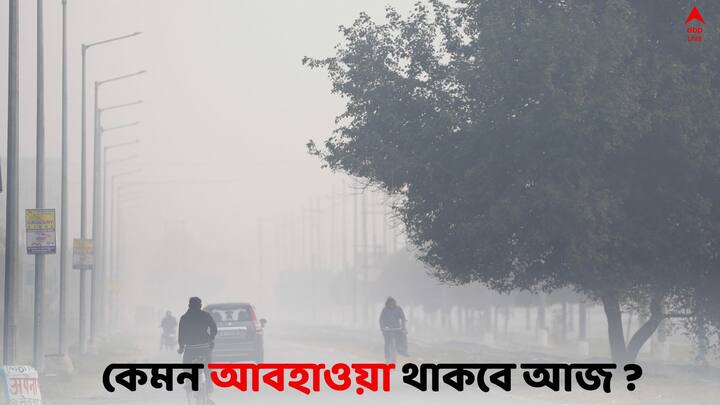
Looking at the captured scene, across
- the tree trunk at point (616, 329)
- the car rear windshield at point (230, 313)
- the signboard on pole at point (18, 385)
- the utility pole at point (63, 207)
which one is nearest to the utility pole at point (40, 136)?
the car rear windshield at point (230, 313)

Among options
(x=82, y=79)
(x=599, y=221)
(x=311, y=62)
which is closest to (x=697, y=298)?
(x=599, y=221)

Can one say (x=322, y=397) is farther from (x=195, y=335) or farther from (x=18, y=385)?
(x=18, y=385)

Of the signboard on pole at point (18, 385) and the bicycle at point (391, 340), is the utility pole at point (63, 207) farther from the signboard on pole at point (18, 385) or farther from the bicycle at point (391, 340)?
the signboard on pole at point (18, 385)

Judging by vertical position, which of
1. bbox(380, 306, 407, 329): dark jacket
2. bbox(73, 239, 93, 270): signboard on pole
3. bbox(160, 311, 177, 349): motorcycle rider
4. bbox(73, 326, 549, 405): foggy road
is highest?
bbox(73, 239, 93, 270): signboard on pole

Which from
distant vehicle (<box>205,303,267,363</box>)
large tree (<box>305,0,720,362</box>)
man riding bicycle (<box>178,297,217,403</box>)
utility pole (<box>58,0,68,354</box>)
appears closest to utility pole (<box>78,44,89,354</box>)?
utility pole (<box>58,0,68,354</box>)

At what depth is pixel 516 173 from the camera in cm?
3266

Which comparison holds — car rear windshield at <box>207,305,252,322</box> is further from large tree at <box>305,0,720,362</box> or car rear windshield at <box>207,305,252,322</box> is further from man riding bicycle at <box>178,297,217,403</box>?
man riding bicycle at <box>178,297,217,403</box>

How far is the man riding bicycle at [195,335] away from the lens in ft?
81.7

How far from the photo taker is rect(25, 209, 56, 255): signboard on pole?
103 feet

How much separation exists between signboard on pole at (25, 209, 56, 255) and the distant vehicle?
1065cm

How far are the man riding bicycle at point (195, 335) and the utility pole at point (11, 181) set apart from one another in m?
5.36

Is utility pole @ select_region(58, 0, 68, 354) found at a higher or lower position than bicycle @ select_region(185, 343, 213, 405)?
higher

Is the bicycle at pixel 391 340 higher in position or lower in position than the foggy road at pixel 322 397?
higher

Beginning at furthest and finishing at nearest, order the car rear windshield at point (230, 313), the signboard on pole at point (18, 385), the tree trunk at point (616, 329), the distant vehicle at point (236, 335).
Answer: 1. the car rear windshield at point (230, 313)
2. the distant vehicle at point (236, 335)
3. the tree trunk at point (616, 329)
4. the signboard on pole at point (18, 385)
